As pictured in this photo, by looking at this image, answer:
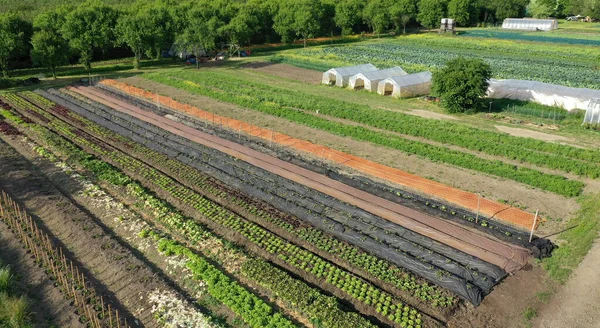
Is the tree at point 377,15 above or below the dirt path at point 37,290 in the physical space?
above

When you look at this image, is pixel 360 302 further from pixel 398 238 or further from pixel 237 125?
pixel 237 125

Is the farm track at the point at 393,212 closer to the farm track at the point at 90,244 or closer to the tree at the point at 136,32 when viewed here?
the farm track at the point at 90,244

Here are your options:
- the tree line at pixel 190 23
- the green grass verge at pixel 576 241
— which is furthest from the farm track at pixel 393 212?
the tree line at pixel 190 23

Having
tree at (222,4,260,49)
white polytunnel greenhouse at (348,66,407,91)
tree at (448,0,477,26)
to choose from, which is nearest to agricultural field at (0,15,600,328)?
white polytunnel greenhouse at (348,66,407,91)

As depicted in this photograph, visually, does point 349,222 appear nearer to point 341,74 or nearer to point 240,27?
point 341,74

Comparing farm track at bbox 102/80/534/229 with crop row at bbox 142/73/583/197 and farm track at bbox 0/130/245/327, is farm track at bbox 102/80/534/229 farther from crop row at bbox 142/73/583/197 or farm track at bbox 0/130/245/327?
farm track at bbox 0/130/245/327

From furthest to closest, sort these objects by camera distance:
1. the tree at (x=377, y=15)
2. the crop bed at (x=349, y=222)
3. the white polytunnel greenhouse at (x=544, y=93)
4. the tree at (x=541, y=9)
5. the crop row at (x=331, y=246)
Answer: the tree at (x=541, y=9) < the tree at (x=377, y=15) < the white polytunnel greenhouse at (x=544, y=93) < the crop bed at (x=349, y=222) < the crop row at (x=331, y=246)

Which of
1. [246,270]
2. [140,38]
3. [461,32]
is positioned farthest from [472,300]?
[461,32]
